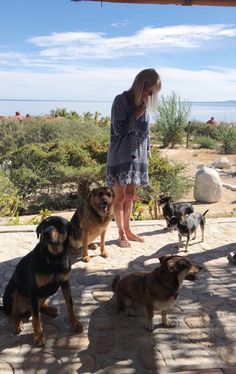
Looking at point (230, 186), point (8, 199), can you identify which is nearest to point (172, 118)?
point (230, 186)

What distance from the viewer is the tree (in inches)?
789

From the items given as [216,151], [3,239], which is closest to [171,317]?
[3,239]

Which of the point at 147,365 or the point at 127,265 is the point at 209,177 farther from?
the point at 147,365

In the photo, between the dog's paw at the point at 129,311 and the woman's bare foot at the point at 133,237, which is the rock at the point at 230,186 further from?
the dog's paw at the point at 129,311

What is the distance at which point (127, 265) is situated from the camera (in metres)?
4.89

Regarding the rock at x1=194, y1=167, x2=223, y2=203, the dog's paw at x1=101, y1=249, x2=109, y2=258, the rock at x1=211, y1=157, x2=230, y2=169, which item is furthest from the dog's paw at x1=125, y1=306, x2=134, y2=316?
the rock at x1=211, y1=157, x2=230, y2=169

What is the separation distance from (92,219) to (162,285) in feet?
5.68

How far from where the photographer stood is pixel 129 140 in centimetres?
504

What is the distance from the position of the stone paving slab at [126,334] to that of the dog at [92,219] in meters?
0.20

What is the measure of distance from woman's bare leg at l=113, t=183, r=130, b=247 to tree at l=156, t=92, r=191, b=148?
15.2 meters

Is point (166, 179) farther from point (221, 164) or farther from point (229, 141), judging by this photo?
point (229, 141)

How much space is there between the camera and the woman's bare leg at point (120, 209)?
5262 mm

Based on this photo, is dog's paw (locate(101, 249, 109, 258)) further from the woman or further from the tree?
the tree

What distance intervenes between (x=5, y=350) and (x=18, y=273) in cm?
63
